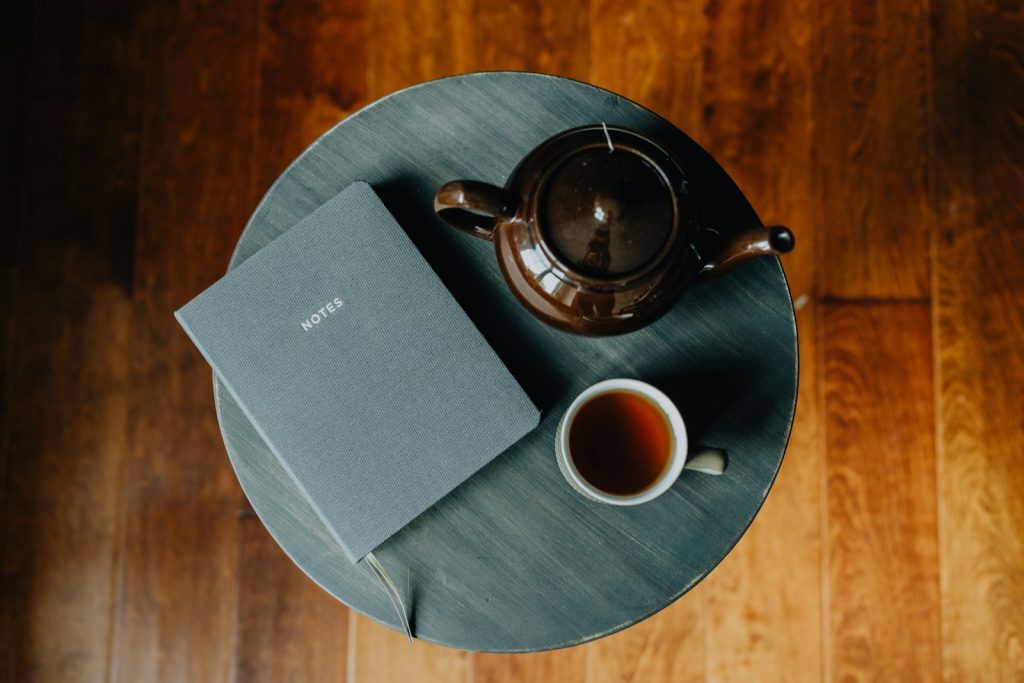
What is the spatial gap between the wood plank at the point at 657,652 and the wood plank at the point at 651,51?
791 mm

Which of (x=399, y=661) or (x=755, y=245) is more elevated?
(x=755, y=245)

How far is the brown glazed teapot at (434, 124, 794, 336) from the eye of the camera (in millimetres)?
565

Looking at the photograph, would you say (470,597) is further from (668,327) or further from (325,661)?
(325,661)

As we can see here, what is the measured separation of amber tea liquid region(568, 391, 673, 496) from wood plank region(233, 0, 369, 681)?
26.8 inches

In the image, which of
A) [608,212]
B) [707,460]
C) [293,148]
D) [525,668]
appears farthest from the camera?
[293,148]

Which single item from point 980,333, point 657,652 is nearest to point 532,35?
point 980,333

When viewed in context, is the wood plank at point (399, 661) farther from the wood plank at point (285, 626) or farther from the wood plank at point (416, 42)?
the wood plank at point (416, 42)

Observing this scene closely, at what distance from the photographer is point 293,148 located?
4.24 ft

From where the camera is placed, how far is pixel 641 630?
1201 millimetres

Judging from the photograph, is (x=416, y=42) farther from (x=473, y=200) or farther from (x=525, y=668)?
(x=525, y=668)

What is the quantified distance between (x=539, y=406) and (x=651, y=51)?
0.82 m

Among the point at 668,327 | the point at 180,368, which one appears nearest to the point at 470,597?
the point at 668,327

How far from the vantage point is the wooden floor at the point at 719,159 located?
1211mm

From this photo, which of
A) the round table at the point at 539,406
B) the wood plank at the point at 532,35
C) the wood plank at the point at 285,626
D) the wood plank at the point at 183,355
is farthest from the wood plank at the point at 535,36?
the wood plank at the point at 285,626
